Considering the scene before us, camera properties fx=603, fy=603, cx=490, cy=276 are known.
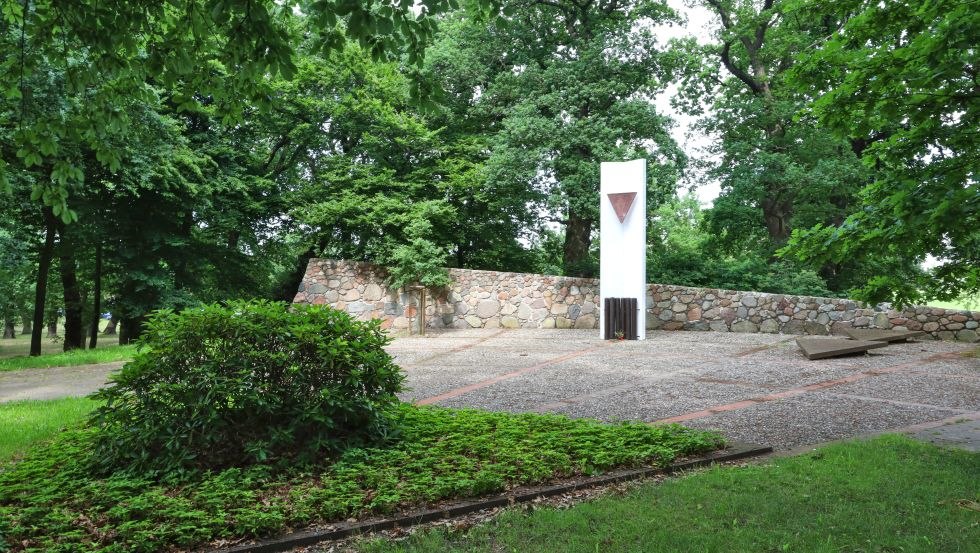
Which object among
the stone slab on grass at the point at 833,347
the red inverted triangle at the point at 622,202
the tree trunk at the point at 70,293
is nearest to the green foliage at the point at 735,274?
the red inverted triangle at the point at 622,202

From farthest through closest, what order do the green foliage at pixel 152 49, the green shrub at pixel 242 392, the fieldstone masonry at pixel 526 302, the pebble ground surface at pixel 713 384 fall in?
the fieldstone masonry at pixel 526 302 < the pebble ground surface at pixel 713 384 < the green shrub at pixel 242 392 < the green foliage at pixel 152 49

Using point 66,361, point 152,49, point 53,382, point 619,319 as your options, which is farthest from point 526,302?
point 152,49

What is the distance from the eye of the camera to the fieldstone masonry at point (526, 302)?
41.6 ft

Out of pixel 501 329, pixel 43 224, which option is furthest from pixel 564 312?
pixel 43 224

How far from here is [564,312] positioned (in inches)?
574

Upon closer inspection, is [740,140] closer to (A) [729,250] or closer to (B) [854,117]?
(A) [729,250]

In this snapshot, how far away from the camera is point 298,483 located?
3.60m

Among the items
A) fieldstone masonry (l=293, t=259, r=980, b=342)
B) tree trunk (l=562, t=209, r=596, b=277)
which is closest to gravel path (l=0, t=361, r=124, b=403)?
fieldstone masonry (l=293, t=259, r=980, b=342)

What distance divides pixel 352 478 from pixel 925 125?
12.9 ft

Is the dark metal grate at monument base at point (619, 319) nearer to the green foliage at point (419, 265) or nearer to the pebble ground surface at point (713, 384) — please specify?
the pebble ground surface at point (713, 384)

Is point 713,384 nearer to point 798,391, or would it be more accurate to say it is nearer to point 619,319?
point 798,391

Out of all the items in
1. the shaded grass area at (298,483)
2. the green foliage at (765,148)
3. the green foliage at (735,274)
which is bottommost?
the shaded grass area at (298,483)

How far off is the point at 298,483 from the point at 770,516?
8.57ft

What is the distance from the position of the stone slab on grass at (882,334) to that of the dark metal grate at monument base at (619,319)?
3.76 m
